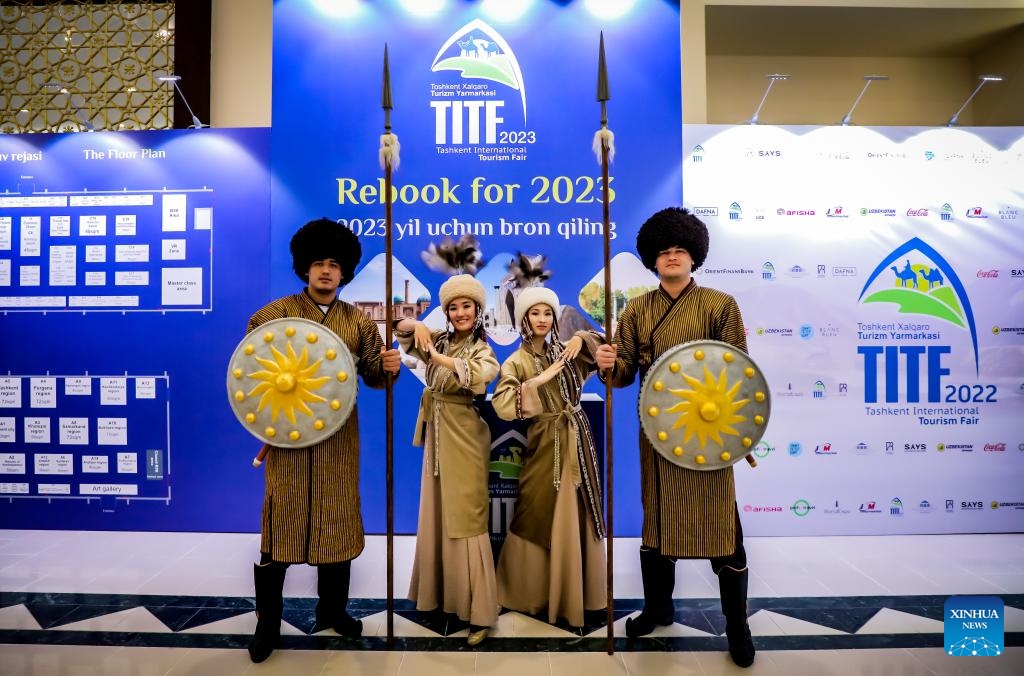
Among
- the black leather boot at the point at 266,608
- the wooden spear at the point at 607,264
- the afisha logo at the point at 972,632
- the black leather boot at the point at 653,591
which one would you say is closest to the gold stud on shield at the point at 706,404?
the wooden spear at the point at 607,264

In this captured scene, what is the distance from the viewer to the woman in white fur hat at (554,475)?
8.14 ft

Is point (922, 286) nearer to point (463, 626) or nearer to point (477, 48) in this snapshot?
point (477, 48)

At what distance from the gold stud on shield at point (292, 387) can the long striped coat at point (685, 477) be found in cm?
116

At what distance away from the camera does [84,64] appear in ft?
13.5

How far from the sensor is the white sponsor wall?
379 centimetres

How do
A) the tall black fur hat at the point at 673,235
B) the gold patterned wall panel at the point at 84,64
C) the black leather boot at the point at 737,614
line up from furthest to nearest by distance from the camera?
the gold patterned wall panel at the point at 84,64
the tall black fur hat at the point at 673,235
the black leather boot at the point at 737,614

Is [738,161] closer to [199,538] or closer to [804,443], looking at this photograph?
[804,443]

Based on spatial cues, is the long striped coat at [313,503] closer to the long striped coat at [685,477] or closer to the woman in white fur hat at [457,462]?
the woman in white fur hat at [457,462]

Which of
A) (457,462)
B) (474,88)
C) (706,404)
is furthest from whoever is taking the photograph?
(474,88)

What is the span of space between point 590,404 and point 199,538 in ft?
9.10

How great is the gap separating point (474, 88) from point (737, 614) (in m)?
3.37

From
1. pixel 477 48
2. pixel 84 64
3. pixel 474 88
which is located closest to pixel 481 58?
pixel 477 48

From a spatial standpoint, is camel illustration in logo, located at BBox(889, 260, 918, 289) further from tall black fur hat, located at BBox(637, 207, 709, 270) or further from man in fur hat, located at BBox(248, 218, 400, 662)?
man in fur hat, located at BBox(248, 218, 400, 662)

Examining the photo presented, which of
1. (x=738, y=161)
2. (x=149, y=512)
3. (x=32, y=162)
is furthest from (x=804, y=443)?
(x=32, y=162)
